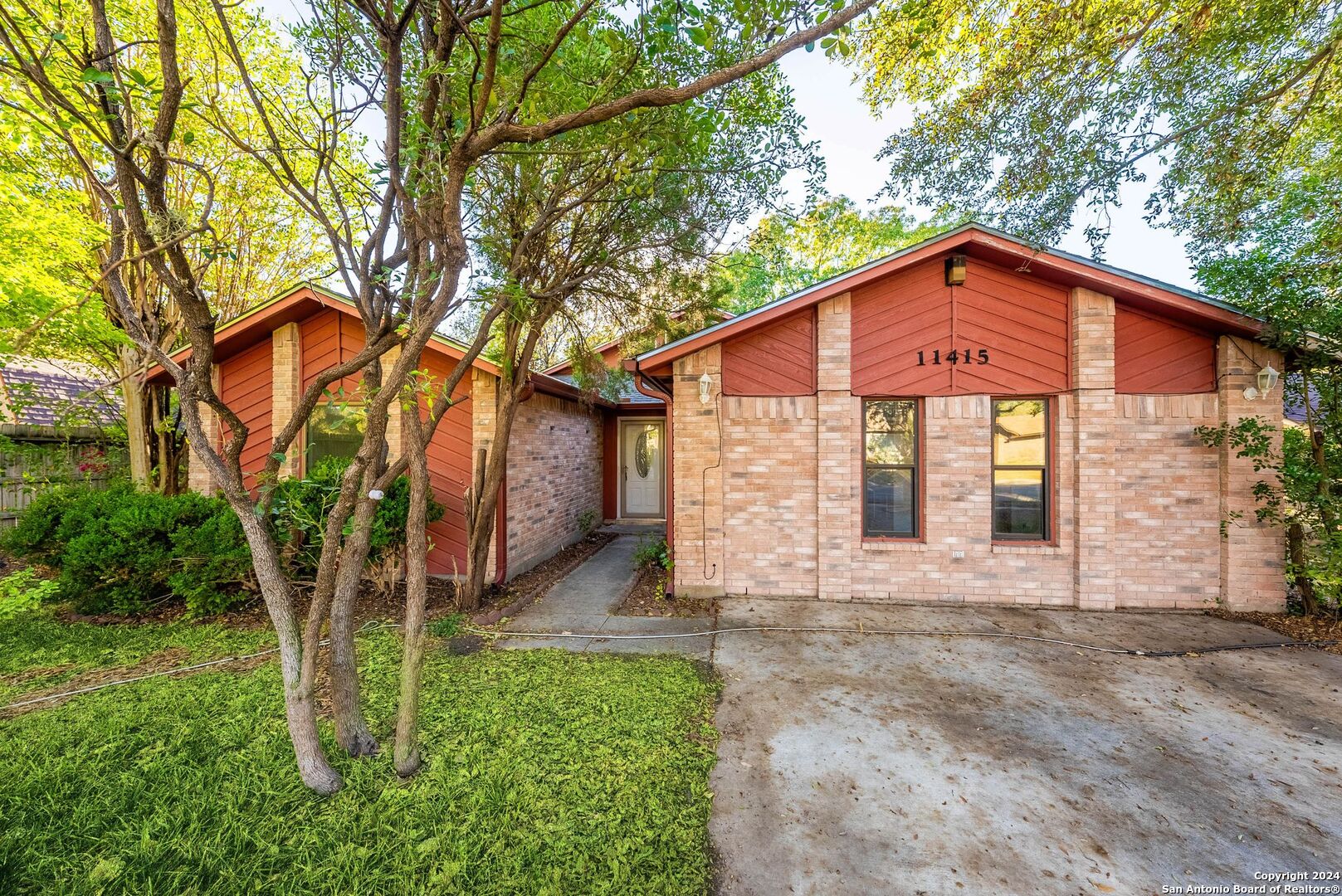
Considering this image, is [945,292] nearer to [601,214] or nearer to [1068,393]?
[1068,393]

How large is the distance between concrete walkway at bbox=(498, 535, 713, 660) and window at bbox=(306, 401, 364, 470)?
11.7ft

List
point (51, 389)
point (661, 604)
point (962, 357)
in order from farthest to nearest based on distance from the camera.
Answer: point (51, 389)
point (661, 604)
point (962, 357)

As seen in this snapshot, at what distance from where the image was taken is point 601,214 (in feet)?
18.9

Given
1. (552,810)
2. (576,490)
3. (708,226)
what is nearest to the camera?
(552,810)

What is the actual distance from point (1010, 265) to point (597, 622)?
634 centimetres

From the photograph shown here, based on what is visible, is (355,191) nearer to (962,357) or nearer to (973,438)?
(962,357)

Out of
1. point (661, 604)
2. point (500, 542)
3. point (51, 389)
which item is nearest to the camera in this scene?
point (661, 604)

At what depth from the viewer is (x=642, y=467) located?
11.9 meters

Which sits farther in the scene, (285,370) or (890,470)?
(285,370)

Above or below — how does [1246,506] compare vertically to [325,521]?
above

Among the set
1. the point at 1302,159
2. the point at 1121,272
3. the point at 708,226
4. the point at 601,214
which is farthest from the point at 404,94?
the point at 1302,159

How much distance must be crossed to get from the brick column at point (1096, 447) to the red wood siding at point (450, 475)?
7.52 m

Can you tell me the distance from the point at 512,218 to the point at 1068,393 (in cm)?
662

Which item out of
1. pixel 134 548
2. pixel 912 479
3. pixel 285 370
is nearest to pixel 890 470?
pixel 912 479
